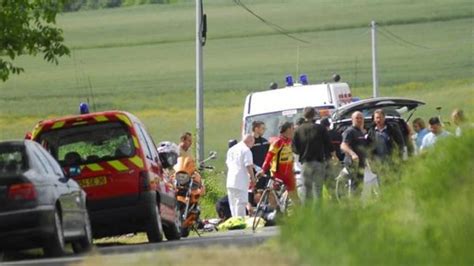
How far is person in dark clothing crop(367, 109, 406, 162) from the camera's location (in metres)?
28.3

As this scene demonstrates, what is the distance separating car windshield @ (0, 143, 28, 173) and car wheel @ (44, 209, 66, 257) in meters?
0.67

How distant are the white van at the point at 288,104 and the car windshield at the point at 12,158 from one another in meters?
13.0

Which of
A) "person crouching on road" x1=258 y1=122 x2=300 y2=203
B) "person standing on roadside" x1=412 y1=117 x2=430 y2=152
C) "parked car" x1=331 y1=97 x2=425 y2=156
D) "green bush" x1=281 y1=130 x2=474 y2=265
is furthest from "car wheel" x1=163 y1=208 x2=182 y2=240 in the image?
"green bush" x1=281 y1=130 x2=474 y2=265

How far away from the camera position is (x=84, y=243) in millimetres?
23703

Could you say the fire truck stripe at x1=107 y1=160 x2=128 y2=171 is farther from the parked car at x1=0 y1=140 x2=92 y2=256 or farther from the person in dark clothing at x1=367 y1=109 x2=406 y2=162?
the person in dark clothing at x1=367 y1=109 x2=406 y2=162

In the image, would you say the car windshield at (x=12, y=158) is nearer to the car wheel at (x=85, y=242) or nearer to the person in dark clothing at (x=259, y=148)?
the car wheel at (x=85, y=242)

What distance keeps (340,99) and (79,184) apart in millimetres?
11136

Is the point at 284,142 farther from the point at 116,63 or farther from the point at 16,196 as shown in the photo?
the point at 116,63

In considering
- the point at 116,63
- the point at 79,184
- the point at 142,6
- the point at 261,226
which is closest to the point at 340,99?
the point at 261,226

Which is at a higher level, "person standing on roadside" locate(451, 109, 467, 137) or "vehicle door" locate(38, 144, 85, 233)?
"person standing on roadside" locate(451, 109, 467, 137)

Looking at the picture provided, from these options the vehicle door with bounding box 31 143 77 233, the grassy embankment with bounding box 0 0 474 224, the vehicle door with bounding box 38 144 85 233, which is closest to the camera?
the vehicle door with bounding box 31 143 77 233

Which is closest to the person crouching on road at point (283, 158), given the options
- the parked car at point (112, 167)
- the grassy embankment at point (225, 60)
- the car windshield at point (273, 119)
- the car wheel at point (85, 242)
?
the parked car at point (112, 167)

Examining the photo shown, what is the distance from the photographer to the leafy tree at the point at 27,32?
27.4 metres

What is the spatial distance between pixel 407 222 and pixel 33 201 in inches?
237
